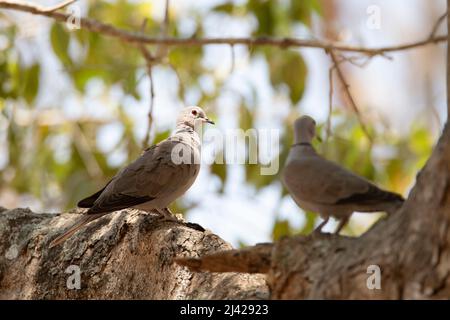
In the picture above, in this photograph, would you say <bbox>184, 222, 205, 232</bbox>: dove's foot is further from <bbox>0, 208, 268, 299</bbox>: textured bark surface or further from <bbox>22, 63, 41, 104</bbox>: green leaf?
<bbox>22, 63, 41, 104</bbox>: green leaf

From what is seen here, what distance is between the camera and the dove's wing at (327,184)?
149 inches

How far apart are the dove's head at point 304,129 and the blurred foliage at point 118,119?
3301 millimetres

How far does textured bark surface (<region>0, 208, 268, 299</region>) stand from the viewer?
184 inches

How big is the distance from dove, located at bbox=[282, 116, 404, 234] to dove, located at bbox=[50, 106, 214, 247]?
1.44 m

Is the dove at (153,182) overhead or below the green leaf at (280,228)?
overhead

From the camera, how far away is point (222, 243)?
4.99 meters

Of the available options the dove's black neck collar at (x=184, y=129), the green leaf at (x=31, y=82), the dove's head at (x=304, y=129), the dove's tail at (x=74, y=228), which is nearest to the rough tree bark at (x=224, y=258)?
the dove's tail at (x=74, y=228)

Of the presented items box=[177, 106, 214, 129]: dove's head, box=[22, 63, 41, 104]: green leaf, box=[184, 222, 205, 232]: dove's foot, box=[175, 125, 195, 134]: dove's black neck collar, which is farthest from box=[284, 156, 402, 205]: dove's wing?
box=[22, 63, 41, 104]: green leaf

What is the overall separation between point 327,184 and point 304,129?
505 mm

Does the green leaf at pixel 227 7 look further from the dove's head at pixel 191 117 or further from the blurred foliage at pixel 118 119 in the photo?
the dove's head at pixel 191 117

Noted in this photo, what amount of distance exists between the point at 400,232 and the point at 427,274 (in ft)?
0.74
